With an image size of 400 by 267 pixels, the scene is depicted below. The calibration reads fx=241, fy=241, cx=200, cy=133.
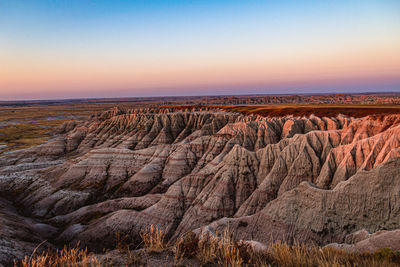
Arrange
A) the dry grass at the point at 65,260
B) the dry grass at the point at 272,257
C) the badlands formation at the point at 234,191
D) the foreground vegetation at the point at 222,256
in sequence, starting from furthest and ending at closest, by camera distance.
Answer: the badlands formation at the point at 234,191
the dry grass at the point at 65,260
the foreground vegetation at the point at 222,256
the dry grass at the point at 272,257

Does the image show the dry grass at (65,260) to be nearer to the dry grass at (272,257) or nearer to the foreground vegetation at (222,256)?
the foreground vegetation at (222,256)

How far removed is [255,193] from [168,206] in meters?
10.9

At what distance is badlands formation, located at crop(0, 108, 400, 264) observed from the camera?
60.7 ft

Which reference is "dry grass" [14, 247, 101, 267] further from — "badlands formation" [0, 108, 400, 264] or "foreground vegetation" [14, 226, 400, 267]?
"badlands formation" [0, 108, 400, 264]

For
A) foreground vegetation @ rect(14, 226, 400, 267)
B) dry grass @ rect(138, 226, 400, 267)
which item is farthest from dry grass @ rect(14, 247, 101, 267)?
dry grass @ rect(138, 226, 400, 267)

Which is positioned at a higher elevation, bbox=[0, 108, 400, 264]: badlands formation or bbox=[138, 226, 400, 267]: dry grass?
Answer: bbox=[138, 226, 400, 267]: dry grass

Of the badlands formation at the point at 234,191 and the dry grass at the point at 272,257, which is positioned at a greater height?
the dry grass at the point at 272,257

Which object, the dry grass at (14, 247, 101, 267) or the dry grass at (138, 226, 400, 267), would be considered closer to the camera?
the dry grass at (138, 226, 400, 267)

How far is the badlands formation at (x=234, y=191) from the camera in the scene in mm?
18500

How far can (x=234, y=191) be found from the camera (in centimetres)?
2888

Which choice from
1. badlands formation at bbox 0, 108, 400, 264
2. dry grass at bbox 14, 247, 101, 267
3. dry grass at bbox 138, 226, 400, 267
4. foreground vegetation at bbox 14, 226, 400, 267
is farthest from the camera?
badlands formation at bbox 0, 108, 400, 264

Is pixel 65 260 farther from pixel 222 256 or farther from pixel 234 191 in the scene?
pixel 234 191

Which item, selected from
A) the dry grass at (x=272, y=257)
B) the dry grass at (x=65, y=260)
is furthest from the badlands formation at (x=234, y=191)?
the dry grass at (x=65, y=260)

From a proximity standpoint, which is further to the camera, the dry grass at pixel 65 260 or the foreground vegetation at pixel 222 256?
the dry grass at pixel 65 260
